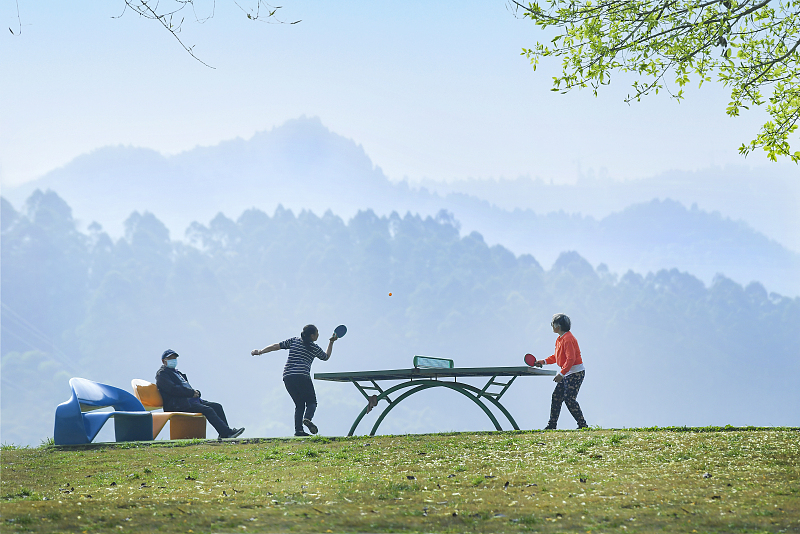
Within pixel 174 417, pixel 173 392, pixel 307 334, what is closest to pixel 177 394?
pixel 173 392

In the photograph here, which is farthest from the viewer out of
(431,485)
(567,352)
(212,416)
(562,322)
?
(212,416)

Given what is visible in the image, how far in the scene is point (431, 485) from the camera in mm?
7531

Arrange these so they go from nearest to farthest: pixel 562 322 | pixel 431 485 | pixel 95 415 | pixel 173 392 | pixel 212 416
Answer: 1. pixel 431 485
2. pixel 562 322
3. pixel 95 415
4. pixel 212 416
5. pixel 173 392

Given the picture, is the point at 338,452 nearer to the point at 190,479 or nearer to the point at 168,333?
the point at 190,479

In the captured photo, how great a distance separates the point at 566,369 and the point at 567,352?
10.8 inches

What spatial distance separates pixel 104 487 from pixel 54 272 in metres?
151

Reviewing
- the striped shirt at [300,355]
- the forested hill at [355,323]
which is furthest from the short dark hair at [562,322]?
the forested hill at [355,323]

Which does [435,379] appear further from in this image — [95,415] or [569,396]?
[95,415]

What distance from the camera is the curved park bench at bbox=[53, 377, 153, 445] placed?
515 inches

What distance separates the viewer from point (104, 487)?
8.37 m

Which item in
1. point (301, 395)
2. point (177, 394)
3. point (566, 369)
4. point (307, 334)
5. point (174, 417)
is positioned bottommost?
point (174, 417)

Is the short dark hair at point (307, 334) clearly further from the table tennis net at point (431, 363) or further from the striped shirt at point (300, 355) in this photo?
the table tennis net at point (431, 363)

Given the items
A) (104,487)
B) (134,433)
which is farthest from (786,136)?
(134,433)

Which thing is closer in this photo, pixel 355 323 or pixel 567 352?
pixel 567 352
